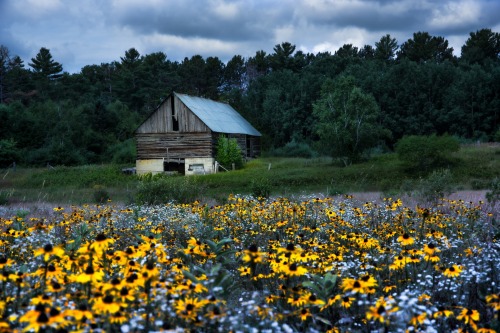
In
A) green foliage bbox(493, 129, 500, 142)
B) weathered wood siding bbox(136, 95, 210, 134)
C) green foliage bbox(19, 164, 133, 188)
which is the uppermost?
weathered wood siding bbox(136, 95, 210, 134)

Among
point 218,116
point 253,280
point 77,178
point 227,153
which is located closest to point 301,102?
point 218,116

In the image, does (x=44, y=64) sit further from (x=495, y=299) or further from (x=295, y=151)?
(x=495, y=299)

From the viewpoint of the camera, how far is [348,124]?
43.6 m

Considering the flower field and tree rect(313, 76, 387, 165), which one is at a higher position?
tree rect(313, 76, 387, 165)

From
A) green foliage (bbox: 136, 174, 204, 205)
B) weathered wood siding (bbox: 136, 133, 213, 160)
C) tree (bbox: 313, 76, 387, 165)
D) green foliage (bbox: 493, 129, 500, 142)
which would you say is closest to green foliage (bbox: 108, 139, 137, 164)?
weathered wood siding (bbox: 136, 133, 213, 160)

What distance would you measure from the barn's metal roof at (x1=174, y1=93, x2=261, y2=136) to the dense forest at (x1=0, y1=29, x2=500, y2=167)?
18.2 feet

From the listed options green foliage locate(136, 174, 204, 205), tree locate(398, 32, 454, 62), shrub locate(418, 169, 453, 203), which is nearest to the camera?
shrub locate(418, 169, 453, 203)

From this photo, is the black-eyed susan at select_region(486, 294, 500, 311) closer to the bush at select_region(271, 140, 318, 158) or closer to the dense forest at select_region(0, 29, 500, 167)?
the dense forest at select_region(0, 29, 500, 167)

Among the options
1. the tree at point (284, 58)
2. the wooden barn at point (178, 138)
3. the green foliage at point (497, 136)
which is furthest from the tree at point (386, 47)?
the wooden barn at point (178, 138)

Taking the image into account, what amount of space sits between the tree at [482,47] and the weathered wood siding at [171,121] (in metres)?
46.3

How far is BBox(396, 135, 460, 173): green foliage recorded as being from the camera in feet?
120

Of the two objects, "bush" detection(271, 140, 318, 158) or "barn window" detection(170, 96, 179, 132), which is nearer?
"barn window" detection(170, 96, 179, 132)

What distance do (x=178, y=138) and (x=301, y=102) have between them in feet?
76.1

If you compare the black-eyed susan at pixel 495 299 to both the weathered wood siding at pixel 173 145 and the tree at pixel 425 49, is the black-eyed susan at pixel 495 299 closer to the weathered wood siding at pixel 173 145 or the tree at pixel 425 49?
the weathered wood siding at pixel 173 145
